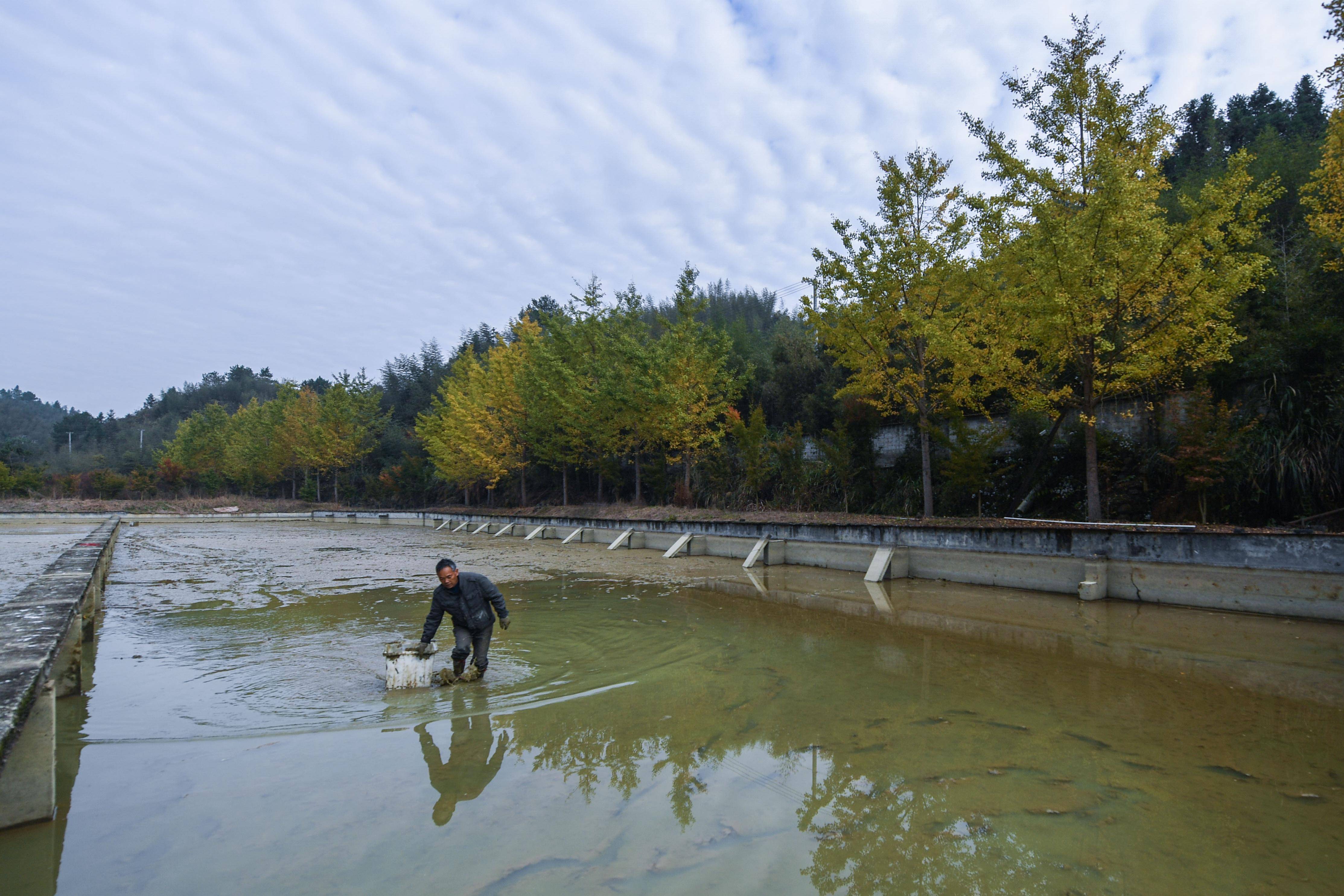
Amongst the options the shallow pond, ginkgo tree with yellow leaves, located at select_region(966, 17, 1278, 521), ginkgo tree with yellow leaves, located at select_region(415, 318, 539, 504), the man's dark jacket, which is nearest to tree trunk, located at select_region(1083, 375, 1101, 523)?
ginkgo tree with yellow leaves, located at select_region(966, 17, 1278, 521)

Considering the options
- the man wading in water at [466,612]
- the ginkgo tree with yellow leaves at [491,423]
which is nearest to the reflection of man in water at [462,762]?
the man wading in water at [466,612]

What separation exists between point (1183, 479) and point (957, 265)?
649 centimetres

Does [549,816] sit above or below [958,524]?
below

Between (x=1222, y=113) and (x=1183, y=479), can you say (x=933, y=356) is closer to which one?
(x=1183, y=479)

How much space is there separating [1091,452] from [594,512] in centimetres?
1987

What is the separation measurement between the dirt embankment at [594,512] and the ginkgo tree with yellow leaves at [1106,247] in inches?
81.6

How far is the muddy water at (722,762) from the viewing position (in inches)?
135

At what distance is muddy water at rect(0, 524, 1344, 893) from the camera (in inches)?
135

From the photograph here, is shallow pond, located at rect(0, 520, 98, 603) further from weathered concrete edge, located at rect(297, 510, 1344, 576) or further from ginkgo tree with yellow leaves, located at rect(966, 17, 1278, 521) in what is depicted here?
ginkgo tree with yellow leaves, located at rect(966, 17, 1278, 521)

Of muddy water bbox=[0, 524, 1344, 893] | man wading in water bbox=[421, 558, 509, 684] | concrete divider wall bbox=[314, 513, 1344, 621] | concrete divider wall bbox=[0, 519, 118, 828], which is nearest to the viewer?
muddy water bbox=[0, 524, 1344, 893]

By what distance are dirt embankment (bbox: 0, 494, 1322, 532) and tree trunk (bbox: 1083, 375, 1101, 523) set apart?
1.44 feet

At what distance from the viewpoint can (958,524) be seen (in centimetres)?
1391

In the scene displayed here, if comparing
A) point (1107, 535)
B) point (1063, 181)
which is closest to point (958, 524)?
point (1107, 535)

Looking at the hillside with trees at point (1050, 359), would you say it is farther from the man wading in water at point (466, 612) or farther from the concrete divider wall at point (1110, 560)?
the man wading in water at point (466, 612)
